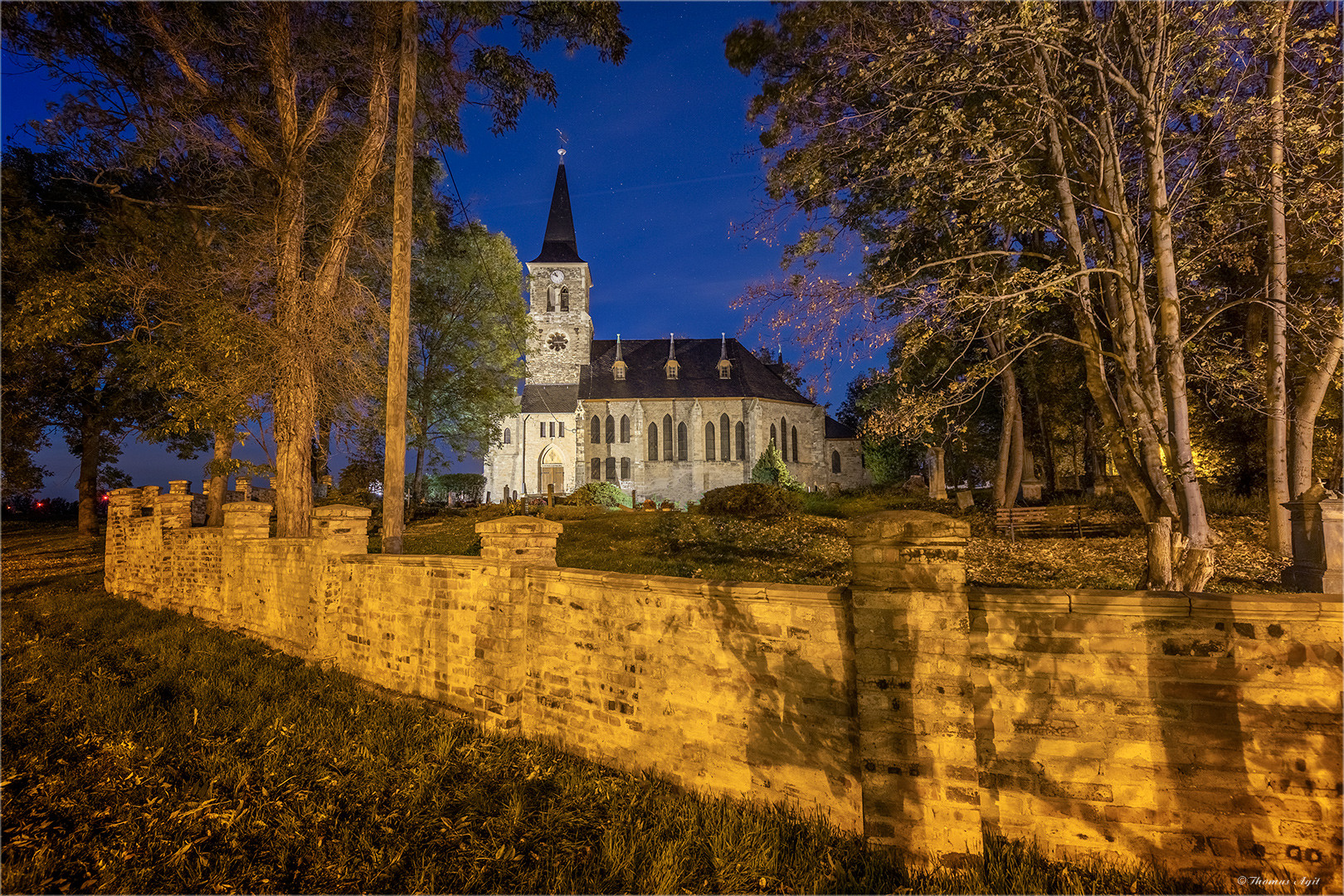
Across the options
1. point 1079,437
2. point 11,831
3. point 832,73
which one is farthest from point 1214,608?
point 1079,437

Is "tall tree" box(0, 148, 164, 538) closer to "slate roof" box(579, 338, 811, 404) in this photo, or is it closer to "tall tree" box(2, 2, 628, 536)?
"tall tree" box(2, 2, 628, 536)

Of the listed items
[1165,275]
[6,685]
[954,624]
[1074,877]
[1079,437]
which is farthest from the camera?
[1079,437]

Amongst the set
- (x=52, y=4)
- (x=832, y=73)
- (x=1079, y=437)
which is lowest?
(x=1079, y=437)

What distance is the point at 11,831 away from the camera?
388cm

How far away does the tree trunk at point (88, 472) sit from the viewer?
21750mm

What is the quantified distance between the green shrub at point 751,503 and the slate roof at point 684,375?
80.4ft

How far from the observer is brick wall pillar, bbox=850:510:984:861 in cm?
356

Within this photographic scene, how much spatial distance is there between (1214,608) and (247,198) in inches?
663

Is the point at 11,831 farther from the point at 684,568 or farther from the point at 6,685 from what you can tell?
the point at 684,568

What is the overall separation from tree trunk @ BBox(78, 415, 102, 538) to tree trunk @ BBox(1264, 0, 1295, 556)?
3224 centimetres

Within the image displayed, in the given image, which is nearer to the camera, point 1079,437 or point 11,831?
point 11,831

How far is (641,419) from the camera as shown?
4522 cm

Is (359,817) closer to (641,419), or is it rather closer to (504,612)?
(504,612)

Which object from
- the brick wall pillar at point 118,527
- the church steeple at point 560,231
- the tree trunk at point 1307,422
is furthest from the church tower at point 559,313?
the tree trunk at point 1307,422
